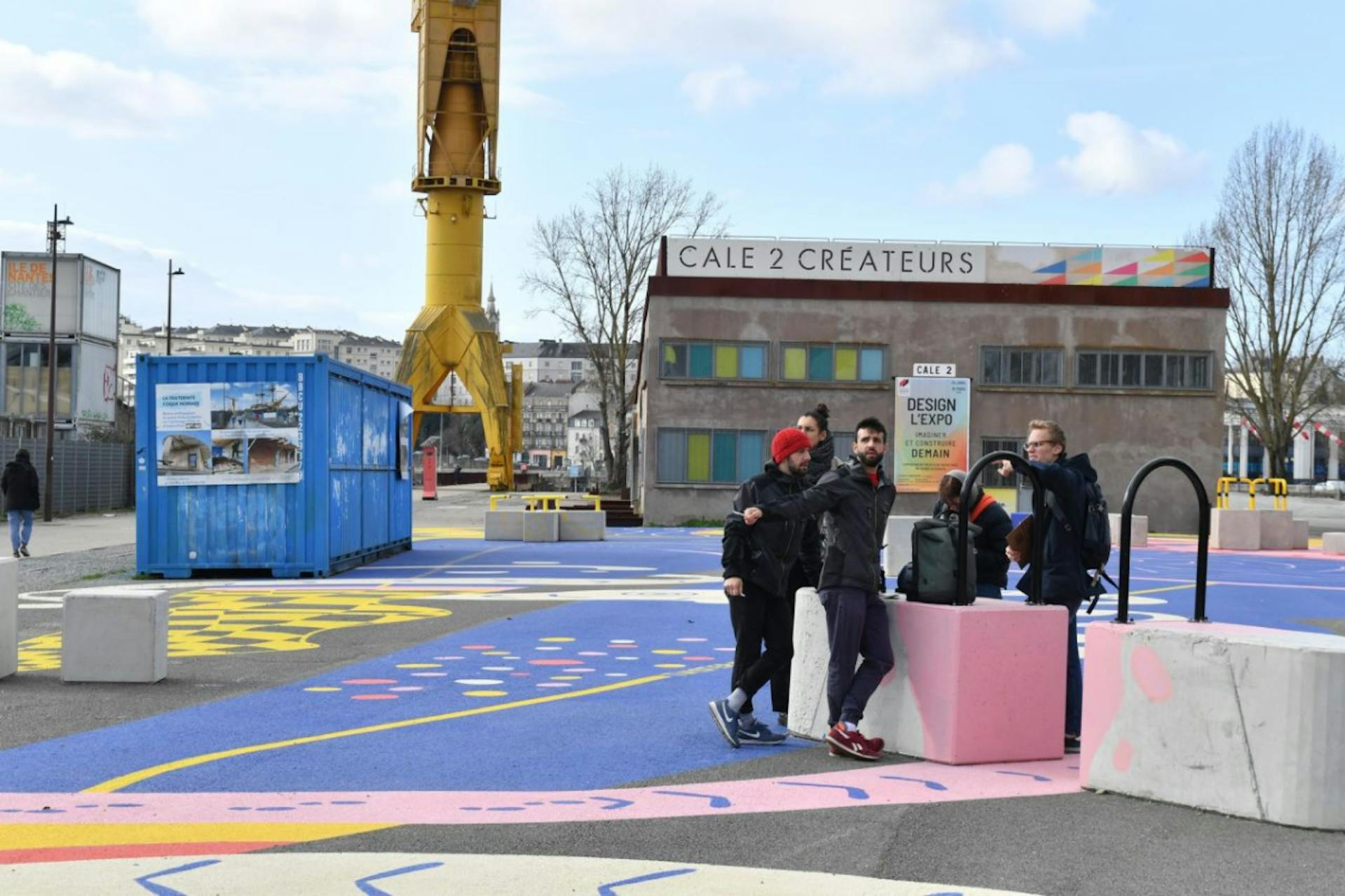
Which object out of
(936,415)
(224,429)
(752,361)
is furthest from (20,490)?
(936,415)

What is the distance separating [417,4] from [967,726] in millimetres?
54283

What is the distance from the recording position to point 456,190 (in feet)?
192

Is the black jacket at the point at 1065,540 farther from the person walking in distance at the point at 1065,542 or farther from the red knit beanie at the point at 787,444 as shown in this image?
the red knit beanie at the point at 787,444

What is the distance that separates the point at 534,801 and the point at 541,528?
2513cm

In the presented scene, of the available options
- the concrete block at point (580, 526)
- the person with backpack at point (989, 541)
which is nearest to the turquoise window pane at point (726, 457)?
the concrete block at point (580, 526)

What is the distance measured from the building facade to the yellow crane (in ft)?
59.5

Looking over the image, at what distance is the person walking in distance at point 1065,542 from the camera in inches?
348

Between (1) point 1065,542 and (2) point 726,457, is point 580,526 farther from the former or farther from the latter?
(1) point 1065,542

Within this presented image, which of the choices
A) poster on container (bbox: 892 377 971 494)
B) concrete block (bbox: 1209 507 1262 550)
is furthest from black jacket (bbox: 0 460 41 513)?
concrete block (bbox: 1209 507 1262 550)

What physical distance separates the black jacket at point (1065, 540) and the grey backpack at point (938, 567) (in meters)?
0.59

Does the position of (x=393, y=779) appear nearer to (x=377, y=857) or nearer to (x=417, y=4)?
(x=377, y=857)

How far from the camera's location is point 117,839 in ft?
21.2

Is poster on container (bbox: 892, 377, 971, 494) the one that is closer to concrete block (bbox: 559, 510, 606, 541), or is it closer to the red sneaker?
concrete block (bbox: 559, 510, 606, 541)

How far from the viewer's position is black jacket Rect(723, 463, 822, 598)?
28.4 feet
